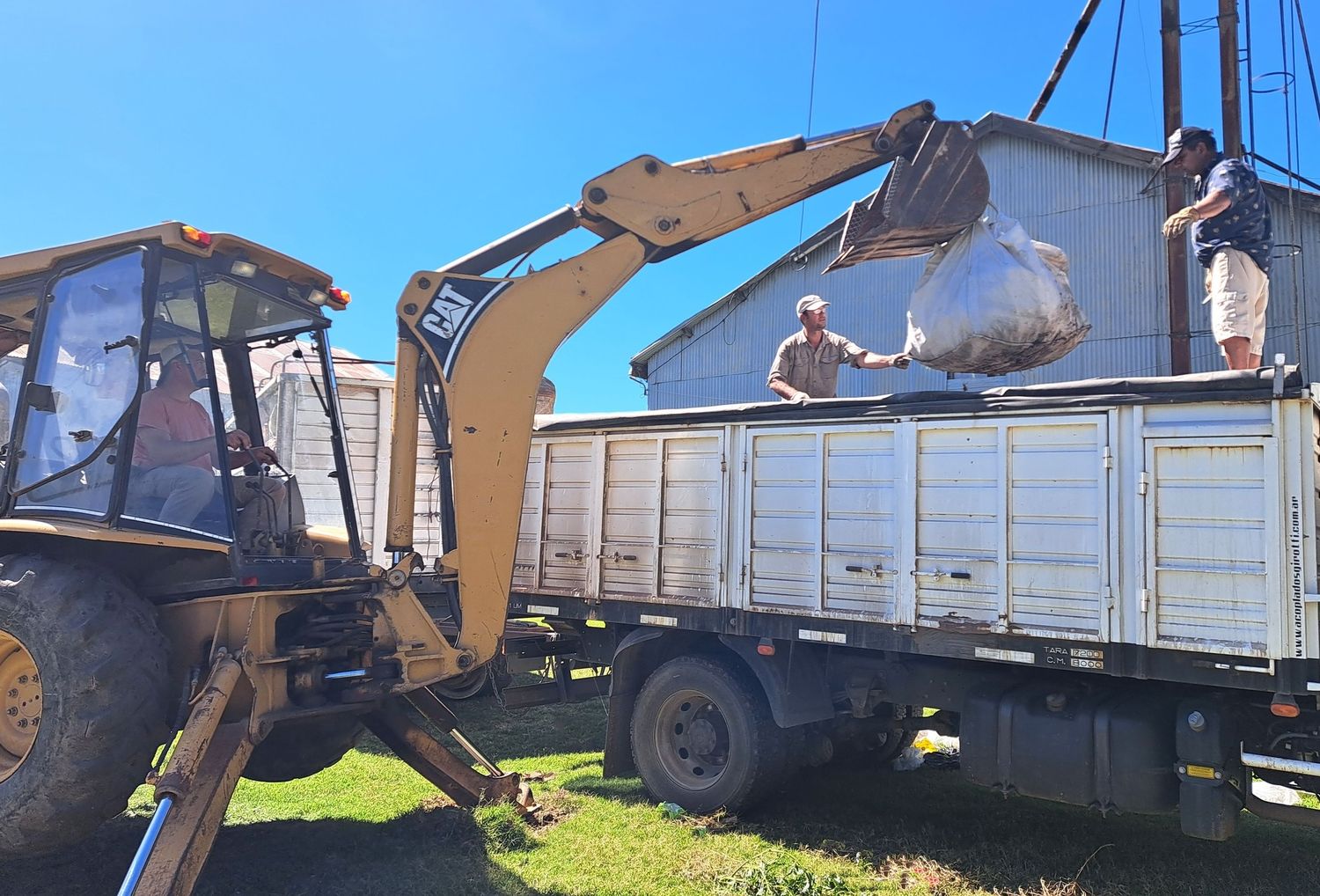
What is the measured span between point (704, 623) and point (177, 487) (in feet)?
10.0

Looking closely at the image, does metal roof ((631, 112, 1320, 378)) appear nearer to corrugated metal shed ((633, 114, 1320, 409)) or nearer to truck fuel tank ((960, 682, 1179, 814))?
corrugated metal shed ((633, 114, 1320, 409))

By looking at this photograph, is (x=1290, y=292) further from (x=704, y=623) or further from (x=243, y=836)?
(x=243, y=836)

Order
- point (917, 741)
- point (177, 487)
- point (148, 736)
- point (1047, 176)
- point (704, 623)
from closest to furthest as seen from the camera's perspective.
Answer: point (148, 736)
point (177, 487)
point (704, 623)
point (917, 741)
point (1047, 176)

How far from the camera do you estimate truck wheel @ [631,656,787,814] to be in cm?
556

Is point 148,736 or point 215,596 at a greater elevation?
point 215,596

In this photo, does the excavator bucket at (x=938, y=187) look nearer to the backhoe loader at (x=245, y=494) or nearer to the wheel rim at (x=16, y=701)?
the backhoe loader at (x=245, y=494)

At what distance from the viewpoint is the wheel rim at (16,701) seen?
4.08 metres

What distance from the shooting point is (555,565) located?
6578 millimetres

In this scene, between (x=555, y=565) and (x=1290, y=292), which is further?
(x=1290, y=292)

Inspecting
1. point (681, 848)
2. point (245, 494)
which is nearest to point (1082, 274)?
point (681, 848)

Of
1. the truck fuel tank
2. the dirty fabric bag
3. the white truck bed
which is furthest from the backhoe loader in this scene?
the truck fuel tank

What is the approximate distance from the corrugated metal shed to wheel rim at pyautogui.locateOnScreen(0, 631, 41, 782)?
1054 centimetres

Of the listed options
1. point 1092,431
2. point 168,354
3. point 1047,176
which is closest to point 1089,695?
point 1092,431

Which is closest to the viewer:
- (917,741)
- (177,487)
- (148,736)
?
(148,736)
